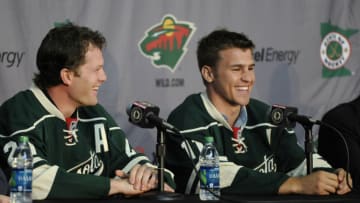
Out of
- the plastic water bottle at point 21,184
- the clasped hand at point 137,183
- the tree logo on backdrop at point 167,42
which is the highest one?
the tree logo on backdrop at point 167,42

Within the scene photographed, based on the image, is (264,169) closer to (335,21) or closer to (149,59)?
(149,59)

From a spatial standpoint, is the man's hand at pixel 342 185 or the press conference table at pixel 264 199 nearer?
the press conference table at pixel 264 199

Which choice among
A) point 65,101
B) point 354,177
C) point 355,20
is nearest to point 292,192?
point 354,177

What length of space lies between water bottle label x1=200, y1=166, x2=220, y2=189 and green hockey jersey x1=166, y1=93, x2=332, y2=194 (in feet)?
1.04

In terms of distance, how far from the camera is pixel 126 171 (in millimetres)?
3762

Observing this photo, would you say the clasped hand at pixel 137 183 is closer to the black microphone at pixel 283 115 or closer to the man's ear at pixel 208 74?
the black microphone at pixel 283 115

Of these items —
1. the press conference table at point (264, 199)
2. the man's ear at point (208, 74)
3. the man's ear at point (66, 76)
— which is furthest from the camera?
the man's ear at point (208, 74)

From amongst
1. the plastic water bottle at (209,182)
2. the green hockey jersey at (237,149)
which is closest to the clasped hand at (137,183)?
the plastic water bottle at (209,182)

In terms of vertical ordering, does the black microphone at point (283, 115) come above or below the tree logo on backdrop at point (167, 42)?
below

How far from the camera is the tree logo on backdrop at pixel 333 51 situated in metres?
5.05

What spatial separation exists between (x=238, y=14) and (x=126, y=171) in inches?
58.3

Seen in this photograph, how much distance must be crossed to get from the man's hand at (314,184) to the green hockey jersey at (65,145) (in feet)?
1.80

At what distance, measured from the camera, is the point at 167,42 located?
4.64 meters

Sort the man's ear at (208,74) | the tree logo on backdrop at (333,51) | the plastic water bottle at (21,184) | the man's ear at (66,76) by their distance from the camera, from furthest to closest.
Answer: the tree logo on backdrop at (333,51) → the man's ear at (208,74) → the man's ear at (66,76) → the plastic water bottle at (21,184)
